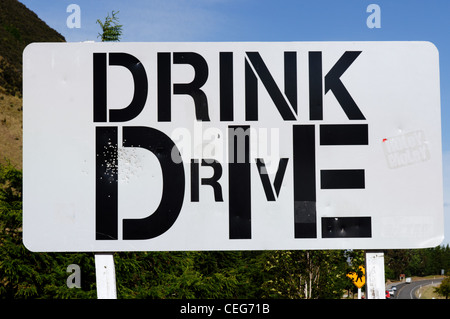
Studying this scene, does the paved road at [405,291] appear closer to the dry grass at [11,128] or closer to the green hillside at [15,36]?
the dry grass at [11,128]

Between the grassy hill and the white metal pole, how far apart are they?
234 ft

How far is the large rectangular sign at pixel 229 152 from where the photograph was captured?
561 centimetres

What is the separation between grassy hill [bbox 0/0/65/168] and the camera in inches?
3337

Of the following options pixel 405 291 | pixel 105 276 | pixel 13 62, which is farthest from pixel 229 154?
pixel 405 291

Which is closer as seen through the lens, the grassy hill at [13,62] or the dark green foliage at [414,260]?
the grassy hill at [13,62]

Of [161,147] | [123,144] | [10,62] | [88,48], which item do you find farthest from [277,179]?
[10,62]

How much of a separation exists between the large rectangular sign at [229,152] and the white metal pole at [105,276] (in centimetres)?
13

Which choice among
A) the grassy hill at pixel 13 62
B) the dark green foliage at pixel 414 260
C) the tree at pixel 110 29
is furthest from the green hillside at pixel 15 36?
the dark green foliage at pixel 414 260

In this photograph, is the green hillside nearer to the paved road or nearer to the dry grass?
the dry grass

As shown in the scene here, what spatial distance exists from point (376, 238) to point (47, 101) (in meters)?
3.60

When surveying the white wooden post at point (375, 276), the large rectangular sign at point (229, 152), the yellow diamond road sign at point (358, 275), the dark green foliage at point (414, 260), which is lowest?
the dark green foliage at point (414, 260)
